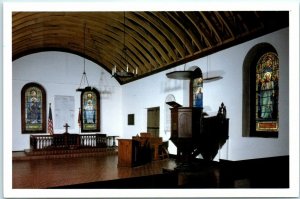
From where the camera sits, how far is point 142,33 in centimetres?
1023

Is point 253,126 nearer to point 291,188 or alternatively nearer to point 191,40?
point 191,40

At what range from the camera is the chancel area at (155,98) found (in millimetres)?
6377

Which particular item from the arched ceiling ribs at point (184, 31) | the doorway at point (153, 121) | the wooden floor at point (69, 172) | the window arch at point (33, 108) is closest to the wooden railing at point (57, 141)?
the window arch at point (33, 108)

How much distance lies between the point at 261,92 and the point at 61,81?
33.2 feet

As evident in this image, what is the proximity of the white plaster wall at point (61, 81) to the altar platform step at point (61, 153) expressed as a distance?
2.33m

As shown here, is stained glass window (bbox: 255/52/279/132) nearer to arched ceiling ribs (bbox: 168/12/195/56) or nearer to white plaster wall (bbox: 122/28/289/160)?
white plaster wall (bbox: 122/28/289/160)

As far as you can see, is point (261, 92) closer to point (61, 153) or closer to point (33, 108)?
point (61, 153)

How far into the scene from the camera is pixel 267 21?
22.1ft

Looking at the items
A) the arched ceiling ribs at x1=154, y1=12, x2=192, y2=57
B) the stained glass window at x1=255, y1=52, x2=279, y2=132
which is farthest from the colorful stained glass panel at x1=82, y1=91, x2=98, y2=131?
the stained glass window at x1=255, y1=52, x2=279, y2=132

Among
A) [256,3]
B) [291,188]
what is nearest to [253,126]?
[291,188]

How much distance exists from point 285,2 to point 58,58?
40.8 feet

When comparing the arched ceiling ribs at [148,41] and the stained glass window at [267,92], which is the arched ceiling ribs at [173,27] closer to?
the arched ceiling ribs at [148,41]

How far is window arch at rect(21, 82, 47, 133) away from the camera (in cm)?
1335

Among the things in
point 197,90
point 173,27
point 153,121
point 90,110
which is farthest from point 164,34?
point 90,110
